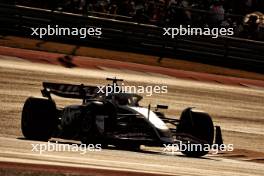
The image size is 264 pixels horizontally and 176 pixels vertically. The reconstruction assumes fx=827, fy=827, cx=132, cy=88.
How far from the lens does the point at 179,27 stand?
94.2 feet

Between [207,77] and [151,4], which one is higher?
[151,4]

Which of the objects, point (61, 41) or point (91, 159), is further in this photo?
point (61, 41)

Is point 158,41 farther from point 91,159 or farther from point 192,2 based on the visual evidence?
point 91,159

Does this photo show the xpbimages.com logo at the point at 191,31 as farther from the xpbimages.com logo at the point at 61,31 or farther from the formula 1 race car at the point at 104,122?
the formula 1 race car at the point at 104,122

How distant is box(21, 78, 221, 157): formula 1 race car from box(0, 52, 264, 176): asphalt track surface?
12.4 inches

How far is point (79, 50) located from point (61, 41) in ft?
4.10

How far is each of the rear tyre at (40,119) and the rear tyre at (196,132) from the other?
2251 millimetres

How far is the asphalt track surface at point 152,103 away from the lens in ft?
35.6

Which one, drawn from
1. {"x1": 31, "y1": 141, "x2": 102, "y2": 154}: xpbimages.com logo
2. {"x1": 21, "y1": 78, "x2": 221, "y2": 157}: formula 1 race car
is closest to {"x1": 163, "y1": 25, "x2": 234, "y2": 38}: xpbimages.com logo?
{"x1": 21, "y1": 78, "x2": 221, "y2": 157}: formula 1 race car

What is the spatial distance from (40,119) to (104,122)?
3.76ft

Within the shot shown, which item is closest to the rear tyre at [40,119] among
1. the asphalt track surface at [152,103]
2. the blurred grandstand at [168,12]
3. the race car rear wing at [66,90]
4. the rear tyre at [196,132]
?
the race car rear wing at [66,90]

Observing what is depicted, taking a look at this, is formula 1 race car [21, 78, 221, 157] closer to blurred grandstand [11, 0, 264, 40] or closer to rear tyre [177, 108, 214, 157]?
rear tyre [177, 108, 214, 157]

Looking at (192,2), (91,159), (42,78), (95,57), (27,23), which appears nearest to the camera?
(91,159)

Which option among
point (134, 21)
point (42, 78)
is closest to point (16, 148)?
point (42, 78)
